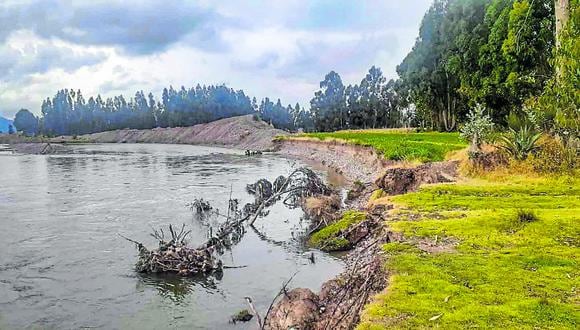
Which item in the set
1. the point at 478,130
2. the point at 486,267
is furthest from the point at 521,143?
the point at 486,267

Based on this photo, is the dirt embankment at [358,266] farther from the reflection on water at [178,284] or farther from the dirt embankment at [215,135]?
the dirt embankment at [215,135]

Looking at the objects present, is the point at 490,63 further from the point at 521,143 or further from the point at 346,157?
the point at 521,143

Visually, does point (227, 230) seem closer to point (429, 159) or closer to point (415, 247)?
point (415, 247)

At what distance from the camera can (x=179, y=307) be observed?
1298 cm

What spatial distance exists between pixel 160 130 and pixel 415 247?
164820 millimetres

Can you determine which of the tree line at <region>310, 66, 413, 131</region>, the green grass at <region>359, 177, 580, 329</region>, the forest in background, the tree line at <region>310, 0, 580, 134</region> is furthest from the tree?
the green grass at <region>359, 177, 580, 329</region>

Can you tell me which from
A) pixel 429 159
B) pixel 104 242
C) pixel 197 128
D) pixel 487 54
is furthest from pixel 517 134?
pixel 197 128

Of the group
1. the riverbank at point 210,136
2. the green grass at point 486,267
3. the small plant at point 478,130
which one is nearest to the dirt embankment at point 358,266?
the green grass at point 486,267

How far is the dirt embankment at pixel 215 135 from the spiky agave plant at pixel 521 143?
72713 millimetres

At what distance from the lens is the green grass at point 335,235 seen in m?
17.0

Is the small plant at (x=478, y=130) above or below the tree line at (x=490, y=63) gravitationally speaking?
below

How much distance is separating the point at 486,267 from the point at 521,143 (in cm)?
1360

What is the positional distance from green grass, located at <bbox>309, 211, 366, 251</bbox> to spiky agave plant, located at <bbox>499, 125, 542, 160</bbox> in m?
8.19

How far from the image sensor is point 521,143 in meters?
22.6
